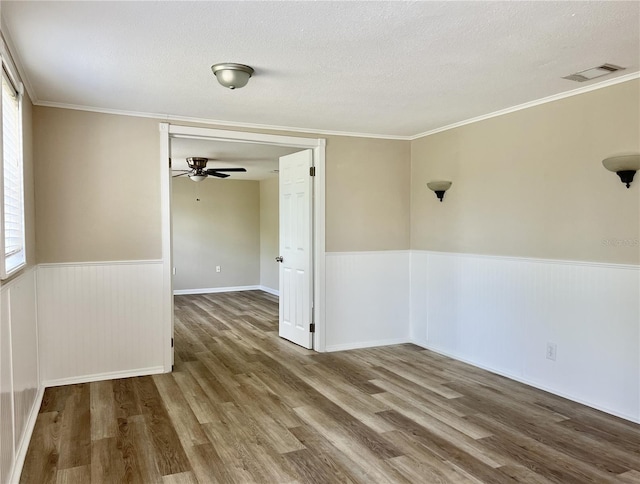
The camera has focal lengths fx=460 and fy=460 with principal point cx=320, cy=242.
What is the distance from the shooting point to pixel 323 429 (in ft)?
9.80

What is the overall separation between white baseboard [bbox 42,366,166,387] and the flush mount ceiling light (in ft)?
8.54

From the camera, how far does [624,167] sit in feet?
9.87

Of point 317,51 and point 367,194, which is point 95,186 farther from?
point 367,194

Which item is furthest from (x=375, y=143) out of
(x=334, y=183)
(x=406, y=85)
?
(x=406, y=85)

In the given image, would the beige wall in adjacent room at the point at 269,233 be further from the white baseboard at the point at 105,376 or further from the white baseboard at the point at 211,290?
the white baseboard at the point at 105,376

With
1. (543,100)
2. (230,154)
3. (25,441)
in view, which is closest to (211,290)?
(230,154)

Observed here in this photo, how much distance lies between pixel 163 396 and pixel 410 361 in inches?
90.0

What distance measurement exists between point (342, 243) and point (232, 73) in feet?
8.03

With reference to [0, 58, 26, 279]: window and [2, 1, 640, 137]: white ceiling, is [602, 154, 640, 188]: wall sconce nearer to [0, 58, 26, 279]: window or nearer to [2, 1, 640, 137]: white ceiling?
[2, 1, 640, 137]: white ceiling

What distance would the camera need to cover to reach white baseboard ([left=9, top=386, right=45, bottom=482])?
234cm

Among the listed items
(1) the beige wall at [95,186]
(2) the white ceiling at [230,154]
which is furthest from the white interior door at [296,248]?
(1) the beige wall at [95,186]

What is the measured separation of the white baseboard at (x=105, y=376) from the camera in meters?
3.76

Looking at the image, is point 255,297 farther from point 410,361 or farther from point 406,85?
point 406,85

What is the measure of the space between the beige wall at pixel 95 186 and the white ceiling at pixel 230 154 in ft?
2.48
